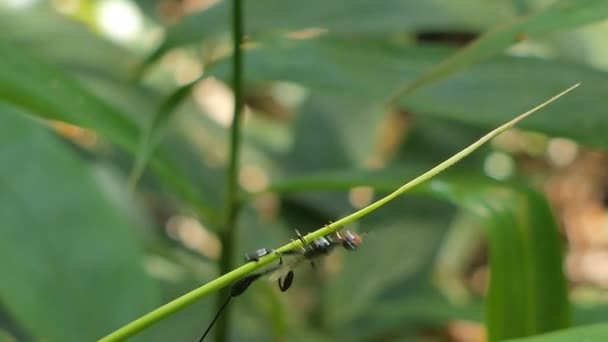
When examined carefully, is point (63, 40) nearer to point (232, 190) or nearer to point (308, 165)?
point (308, 165)

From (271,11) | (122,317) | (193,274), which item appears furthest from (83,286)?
(193,274)

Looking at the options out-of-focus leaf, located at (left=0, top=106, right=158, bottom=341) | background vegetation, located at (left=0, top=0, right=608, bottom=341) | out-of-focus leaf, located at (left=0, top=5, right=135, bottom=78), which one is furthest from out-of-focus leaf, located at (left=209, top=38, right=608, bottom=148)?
out-of-focus leaf, located at (left=0, top=5, right=135, bottom=78)

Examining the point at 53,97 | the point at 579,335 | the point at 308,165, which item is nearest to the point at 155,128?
the point at 53,97

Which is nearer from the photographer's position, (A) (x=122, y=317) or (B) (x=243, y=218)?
(A) (x=122, y=317)

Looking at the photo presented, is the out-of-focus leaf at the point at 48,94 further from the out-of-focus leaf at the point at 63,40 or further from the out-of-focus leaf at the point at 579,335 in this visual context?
the out-of-focus leaf at the point at 63,40

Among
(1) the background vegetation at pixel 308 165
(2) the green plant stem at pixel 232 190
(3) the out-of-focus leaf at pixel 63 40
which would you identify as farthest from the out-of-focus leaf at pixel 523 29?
(3) the out-of-focus leaf at pixel 63 40

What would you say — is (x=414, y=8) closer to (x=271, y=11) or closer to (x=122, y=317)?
(x=271, y=11)
